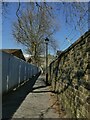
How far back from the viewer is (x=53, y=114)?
8.33 metres

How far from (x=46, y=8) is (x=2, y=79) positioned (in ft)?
14.1

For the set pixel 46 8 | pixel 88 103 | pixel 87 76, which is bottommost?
pixel 88 103

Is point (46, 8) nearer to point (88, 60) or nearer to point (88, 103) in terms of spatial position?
point (88, 60)

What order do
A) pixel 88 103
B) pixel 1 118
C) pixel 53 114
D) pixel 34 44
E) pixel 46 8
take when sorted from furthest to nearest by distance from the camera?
pixel 34 44 → pixel 46 8 → pixel 53 114 → pixel 1 118 → pixel 88 103

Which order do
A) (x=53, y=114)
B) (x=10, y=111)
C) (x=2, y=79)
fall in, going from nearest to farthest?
(x=53, y=114), (x=10, y=111), (x=2, y=79)

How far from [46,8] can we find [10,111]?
3650mm

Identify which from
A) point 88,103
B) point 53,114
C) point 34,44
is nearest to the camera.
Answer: point 88,103

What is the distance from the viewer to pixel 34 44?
4859 cm

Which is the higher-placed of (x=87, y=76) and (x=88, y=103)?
(x=87, y=76)

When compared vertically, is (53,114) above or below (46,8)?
below

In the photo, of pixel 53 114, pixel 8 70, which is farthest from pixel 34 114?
pixel 8 70

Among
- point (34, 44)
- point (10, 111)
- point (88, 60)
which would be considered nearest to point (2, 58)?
point (10, 111)

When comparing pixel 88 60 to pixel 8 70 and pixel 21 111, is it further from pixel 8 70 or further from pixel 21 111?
pixel 8 70

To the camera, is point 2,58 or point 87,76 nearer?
point 87,76
